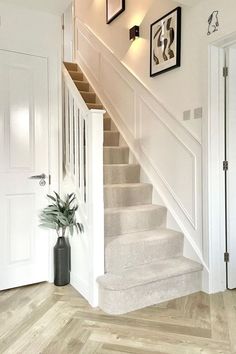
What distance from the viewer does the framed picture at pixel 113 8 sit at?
13.0ft

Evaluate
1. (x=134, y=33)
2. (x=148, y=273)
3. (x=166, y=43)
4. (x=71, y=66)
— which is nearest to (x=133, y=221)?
(x=148, y=273)

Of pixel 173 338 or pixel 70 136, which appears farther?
pixel 70 136

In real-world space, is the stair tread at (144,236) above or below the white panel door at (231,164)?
below

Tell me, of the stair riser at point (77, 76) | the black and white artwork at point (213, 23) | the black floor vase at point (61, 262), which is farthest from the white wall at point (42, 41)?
the stair riser at point (77, 76)

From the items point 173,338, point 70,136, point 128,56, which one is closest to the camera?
point 173,338

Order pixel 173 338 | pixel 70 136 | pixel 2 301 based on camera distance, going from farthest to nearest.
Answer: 1. pixel 70 136
2. pixel 2 301
3. pixel 173 338

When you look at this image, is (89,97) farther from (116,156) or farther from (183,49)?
(183,49)

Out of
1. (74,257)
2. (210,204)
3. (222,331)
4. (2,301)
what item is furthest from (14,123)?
(222,331)

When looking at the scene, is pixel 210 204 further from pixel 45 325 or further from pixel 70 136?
pixel 45 325

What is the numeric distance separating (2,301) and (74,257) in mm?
676

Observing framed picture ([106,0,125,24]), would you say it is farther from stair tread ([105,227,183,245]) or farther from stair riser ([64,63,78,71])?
stair tread ([105,227,183,245])

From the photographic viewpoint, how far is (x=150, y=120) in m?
3.35

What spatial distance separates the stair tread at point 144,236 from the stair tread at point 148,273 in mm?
211

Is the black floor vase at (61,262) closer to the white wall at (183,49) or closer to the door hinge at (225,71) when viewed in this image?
the white wall at (183,49)
